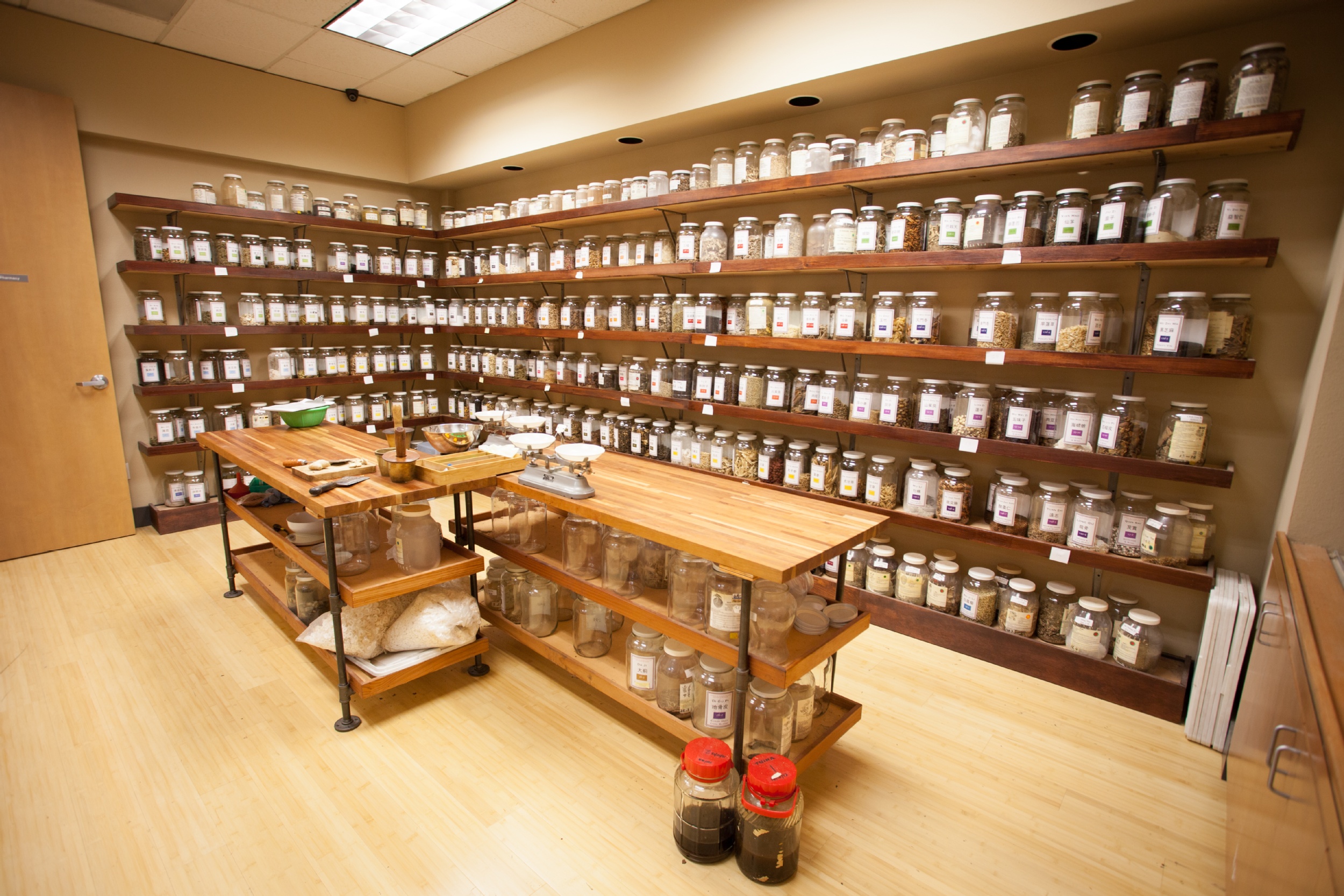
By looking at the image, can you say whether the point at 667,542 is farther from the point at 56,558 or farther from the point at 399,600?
the point at 56,558

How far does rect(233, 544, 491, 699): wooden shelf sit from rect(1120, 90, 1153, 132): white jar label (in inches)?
120

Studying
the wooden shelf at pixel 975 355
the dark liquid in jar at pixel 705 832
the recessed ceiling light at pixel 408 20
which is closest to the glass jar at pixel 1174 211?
the wooden shelf at pixel 975 355

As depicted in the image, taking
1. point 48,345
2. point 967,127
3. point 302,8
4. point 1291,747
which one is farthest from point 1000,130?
point 48,345

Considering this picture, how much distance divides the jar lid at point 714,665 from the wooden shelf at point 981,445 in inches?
58.0

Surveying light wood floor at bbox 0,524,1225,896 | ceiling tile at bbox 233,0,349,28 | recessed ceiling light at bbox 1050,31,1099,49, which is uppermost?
ceiling tile at bbox 233,0,349,28

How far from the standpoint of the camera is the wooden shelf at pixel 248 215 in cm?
385

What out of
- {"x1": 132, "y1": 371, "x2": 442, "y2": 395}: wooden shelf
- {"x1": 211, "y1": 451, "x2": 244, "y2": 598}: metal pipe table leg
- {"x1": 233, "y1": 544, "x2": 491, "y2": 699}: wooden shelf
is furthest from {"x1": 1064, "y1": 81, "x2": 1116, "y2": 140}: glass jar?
{"x1": 132, "y1": 371, "x2": 442, "y2": 395}: wooden shelf

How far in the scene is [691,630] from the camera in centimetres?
182

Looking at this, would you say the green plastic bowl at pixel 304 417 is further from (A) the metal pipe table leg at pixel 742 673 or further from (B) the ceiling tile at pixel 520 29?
(A) the metal pipe table leg at pixel 742 673

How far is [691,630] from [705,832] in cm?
52

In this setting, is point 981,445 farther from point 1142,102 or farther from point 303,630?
point 303,630

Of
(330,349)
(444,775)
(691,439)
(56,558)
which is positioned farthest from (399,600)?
(330,349)

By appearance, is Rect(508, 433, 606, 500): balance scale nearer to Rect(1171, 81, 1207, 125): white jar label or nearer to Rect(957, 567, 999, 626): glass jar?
Rect(957, 567, 999, 626): glass jar

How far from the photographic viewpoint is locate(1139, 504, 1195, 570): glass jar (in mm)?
2330
